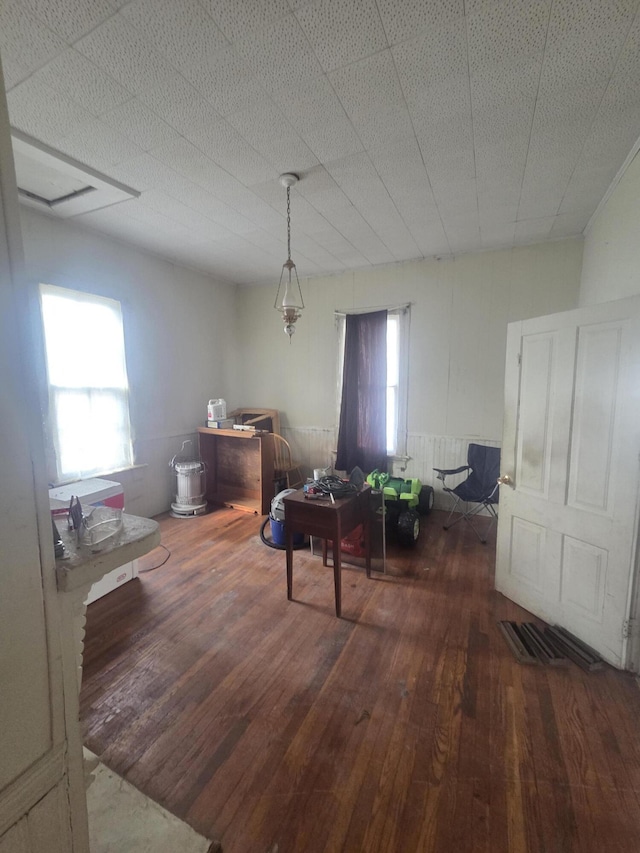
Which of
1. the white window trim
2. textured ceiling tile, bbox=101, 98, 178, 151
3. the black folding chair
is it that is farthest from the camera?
the white window trim

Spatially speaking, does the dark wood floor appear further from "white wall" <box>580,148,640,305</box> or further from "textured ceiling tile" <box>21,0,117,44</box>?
"textured ceiling tile" <box>21,0,117,44</box>

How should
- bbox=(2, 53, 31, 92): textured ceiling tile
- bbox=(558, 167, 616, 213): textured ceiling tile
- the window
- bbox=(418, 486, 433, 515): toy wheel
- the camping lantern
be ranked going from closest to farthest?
bbox=(2, 53, 31, 92): textured ceiling tile < bbox=(558, 167, 616, 213): textured ceiling tile < the window < bbox=(418, 486, 433, 515): toy wheel < the camping lantern

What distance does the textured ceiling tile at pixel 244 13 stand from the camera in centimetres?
134

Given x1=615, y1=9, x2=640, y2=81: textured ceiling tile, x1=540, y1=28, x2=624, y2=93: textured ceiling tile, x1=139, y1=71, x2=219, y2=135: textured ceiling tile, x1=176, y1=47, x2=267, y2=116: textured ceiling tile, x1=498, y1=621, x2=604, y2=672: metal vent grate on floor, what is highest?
x1=139, y1=71, x2=219, y2=135: textured ceiling tile

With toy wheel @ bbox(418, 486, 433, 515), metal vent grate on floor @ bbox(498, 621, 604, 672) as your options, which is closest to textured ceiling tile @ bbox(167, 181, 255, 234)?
toy wheel @ bbox(418, 486, 433, 515)

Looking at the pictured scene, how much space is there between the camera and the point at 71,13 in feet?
4.49

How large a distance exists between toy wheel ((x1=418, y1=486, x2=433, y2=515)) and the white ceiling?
2.72 m

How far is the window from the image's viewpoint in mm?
3139

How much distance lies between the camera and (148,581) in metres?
2.80

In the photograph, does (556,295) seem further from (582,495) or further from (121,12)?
(121,12)

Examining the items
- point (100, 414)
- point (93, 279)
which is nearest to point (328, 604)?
point (100, 414)

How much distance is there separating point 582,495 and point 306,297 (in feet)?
12.7

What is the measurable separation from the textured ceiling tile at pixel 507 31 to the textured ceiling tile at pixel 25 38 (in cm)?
171

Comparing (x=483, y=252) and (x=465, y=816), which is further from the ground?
(x=483, y=252)
